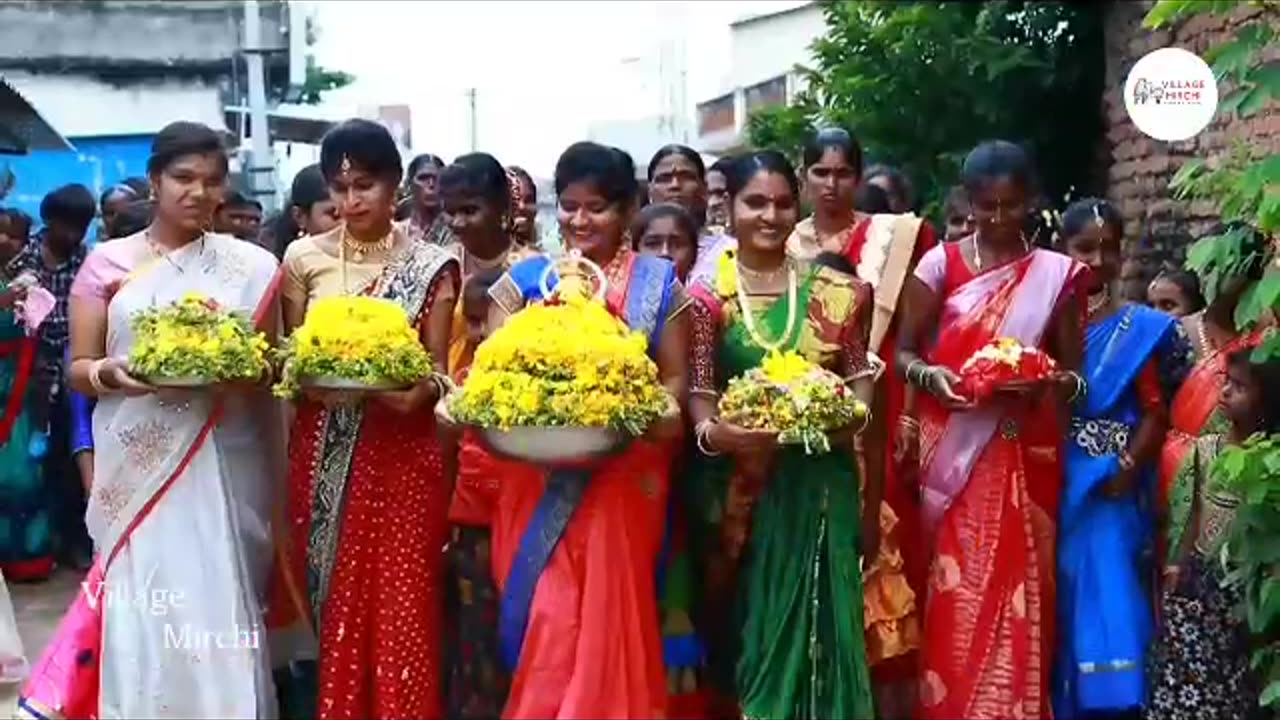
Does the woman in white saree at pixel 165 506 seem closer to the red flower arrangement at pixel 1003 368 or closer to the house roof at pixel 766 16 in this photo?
the red flower arrangement at pixel 1003 368

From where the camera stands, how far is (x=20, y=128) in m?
8.30

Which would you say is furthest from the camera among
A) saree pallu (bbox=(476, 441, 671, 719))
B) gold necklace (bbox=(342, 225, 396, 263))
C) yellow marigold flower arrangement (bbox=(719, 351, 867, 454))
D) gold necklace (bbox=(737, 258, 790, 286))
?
gold necklace (bbox=(342, 225, 396, 263))

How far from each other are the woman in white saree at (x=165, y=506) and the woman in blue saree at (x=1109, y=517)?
250 cm

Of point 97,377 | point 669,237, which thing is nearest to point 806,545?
point 669,237

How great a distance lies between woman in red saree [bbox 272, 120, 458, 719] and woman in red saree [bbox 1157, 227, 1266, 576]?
2.29 metres

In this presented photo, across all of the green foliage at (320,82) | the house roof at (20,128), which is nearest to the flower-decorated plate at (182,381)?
the house roof at (20,128)

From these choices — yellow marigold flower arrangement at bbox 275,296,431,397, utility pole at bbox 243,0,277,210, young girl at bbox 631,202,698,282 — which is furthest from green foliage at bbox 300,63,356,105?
yellow marigold flower arrangement at bbox 275,296,431,397

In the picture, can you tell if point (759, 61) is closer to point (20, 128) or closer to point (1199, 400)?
point (20, 128)

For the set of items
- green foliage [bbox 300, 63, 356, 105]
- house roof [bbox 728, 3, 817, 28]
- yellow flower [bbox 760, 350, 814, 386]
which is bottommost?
yellow flower [bbox 760, 350, 814, 386]

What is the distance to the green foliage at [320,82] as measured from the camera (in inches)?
917

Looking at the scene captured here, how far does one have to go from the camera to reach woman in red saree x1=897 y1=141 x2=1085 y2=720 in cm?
536

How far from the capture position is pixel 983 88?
1135 cm

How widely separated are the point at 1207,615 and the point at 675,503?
1622 mm

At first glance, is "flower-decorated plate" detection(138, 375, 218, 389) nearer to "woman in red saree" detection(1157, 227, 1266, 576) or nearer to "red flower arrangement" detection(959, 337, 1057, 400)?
"red flower arrangement" detection(959, 337, 1057, 400)
